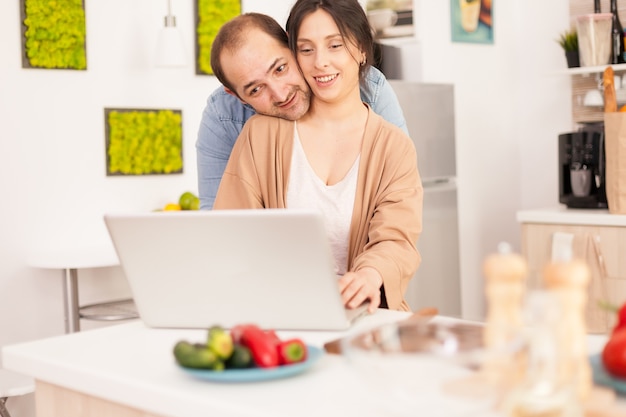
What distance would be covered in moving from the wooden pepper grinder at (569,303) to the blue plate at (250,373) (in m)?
0.39

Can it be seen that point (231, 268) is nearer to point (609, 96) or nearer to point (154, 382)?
point (154, 382)

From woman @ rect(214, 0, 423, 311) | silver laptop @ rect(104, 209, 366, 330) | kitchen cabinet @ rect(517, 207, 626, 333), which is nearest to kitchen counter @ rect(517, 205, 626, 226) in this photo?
kitchen cabinet @ rect(517, 207, 626, 333)

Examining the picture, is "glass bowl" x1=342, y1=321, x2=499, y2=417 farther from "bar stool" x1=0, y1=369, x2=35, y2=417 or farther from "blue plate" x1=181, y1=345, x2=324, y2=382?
"bar stool" x1=0, y1=369, x2=35, y2=417

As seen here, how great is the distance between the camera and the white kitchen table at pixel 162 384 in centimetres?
108

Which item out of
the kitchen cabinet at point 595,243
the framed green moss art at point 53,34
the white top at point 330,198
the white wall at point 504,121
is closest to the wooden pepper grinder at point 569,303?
the white top at point 330,198

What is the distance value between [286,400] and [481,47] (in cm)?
410

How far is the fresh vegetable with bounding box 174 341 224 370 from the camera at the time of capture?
119 cm

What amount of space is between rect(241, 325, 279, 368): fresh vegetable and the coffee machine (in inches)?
117

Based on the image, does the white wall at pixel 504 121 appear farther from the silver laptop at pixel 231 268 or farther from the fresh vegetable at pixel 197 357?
the fresh vegetable at pixel 197 357

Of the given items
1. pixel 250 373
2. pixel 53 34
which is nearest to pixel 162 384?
pixel 250 373

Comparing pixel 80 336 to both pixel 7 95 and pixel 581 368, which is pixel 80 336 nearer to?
pixel 581 368

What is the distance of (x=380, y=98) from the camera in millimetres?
2396

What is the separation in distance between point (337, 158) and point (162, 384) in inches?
35.8

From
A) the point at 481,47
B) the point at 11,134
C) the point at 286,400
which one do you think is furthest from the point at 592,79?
the point at 286,400
